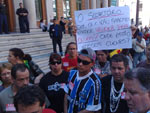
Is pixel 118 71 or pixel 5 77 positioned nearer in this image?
pixel 118 71

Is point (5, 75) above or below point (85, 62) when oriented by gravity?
below

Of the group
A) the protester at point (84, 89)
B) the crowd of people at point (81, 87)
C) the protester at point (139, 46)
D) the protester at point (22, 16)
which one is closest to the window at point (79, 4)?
the protester at point (22, 16)

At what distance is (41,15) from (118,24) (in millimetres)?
11859

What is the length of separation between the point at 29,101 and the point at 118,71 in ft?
4.07

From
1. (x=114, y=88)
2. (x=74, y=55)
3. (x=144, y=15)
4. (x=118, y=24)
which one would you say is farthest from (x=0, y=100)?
(x=144, y=15)

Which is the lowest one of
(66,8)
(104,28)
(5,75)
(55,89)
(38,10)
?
(55,89)

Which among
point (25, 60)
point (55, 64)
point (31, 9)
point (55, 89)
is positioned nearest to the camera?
point (55, 89)

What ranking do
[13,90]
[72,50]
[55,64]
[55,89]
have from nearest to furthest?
[13,90]
[55,89]
[55,64]
[72,50]

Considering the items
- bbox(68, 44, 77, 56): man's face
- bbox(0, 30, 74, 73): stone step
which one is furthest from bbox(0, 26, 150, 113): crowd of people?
bbox(0, 30, 74, 73): stone step

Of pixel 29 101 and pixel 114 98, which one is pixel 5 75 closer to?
pixel 29 101

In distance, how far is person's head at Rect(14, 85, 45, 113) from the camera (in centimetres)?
156

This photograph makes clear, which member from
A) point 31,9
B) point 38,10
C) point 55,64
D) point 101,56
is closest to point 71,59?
point 101,56

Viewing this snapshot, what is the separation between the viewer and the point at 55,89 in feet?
8.75

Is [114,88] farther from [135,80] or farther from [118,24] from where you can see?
[118,24]
